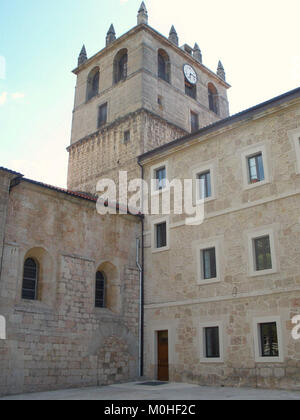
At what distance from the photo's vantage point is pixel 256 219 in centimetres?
1572

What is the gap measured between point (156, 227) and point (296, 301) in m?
7.50

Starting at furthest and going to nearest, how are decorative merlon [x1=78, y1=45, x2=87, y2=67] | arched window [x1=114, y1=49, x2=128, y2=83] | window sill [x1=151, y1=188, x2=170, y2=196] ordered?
1. decorative merlon [x1=78, y1=45, x2=87, y2=67]
2. arched window [x1=114, y1=49, x2=128, y2=83]
3. window sill [x1=151, y1=188, x2=170, y2=196]

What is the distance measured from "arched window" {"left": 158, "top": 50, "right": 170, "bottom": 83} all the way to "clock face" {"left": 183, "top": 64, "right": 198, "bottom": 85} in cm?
150

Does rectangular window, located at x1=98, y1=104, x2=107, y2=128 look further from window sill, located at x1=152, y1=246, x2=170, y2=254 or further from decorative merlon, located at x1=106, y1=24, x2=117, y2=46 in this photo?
window sill, located at x1=152, y1=246, x2=170, y2=254

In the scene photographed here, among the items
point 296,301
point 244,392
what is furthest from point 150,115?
point 244,392

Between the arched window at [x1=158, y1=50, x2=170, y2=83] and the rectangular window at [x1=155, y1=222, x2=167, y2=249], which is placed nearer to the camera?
the rectangular window at [x1=155, y1=222, x2=167, y2=249]

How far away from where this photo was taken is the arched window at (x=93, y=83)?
97.9ft

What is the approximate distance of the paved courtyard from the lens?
40.6 feet

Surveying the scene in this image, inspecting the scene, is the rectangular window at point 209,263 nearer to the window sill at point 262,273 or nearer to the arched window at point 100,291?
the window sill at point 262,273

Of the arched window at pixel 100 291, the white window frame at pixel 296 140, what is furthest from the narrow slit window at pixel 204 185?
the arched window at pixel 100 291

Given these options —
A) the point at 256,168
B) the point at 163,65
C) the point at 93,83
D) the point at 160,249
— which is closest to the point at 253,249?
the point at 256,168

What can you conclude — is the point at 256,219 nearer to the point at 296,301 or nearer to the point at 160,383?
the point at 296,301

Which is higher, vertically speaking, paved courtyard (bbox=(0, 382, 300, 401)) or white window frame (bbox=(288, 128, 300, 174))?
white window frame (bbox=(288, 128, 300, 174))

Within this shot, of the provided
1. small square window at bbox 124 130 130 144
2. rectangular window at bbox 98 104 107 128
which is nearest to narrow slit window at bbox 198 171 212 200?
small square window at bbox 124 130 130 144
